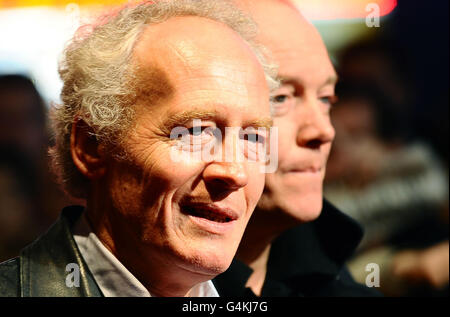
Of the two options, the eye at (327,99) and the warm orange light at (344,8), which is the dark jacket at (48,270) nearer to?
the eye at (327,99)

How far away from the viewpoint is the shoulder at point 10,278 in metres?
1.59

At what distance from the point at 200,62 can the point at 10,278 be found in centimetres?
75

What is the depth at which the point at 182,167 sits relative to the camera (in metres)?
1.56

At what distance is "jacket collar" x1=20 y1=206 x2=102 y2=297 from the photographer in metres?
1.59

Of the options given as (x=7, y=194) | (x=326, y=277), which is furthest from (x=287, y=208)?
(x=7, y=194)

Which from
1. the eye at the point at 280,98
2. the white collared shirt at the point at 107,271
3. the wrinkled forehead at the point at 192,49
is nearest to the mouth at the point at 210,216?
the white collared shirt at the point at 107,271

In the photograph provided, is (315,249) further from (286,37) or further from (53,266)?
(53,266)

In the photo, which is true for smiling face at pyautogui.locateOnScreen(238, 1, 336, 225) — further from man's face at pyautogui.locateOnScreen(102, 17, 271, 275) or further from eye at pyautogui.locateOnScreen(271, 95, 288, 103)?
man's face at pyautogui.locateOnScreen(102, 17, 271, 275)

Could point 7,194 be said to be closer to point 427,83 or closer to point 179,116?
point 179,116

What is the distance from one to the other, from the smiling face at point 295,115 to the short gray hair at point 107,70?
0.51 ft

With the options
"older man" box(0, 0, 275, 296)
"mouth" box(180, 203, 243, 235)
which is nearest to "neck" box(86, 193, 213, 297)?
"older man" box(0, 0, 275, 296)

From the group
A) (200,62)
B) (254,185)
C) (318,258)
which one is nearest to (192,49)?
(200,62)

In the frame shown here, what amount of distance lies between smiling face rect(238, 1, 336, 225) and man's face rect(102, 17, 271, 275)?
16.1 inches

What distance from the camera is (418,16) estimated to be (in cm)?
384
